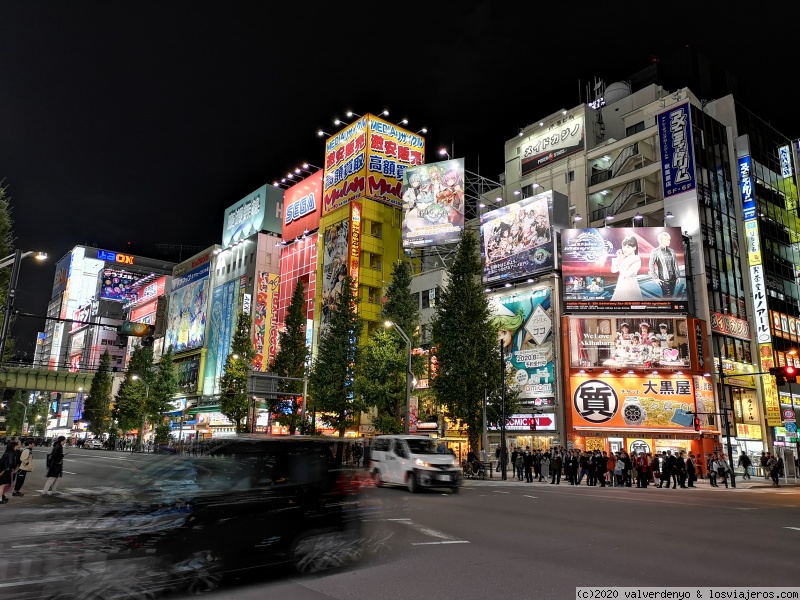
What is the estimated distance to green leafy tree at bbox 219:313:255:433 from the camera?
51.0m

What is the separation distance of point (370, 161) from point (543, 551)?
55.1 meters

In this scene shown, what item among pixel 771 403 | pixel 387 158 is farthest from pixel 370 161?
pixel 771 403

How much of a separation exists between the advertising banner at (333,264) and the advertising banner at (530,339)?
61.3 ft

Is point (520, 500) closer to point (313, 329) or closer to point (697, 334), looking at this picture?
point (697, 334)

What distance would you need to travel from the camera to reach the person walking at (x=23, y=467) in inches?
699

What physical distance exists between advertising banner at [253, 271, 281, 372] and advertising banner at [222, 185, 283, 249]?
322 inches

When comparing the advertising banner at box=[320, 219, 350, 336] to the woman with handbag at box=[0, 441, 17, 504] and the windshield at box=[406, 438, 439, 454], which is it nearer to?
the windshield at box=[406, 438, 439, 454]

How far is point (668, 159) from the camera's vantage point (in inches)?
1773

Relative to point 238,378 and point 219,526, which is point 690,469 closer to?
point 219,526

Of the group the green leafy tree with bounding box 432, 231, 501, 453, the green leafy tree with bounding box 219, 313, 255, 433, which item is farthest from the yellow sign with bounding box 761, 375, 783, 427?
the green leafy tree with bounding box 219, 313, 255, 433

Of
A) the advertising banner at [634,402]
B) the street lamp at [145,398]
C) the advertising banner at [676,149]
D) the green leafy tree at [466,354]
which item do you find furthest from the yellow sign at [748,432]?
the street lamp at [145,398]

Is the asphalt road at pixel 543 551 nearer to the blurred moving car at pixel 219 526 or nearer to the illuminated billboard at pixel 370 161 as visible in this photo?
the blurred moving car at pixel 219 526

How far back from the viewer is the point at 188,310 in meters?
→ 85.0

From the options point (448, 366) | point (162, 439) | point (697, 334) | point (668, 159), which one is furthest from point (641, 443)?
point (162, 439)
